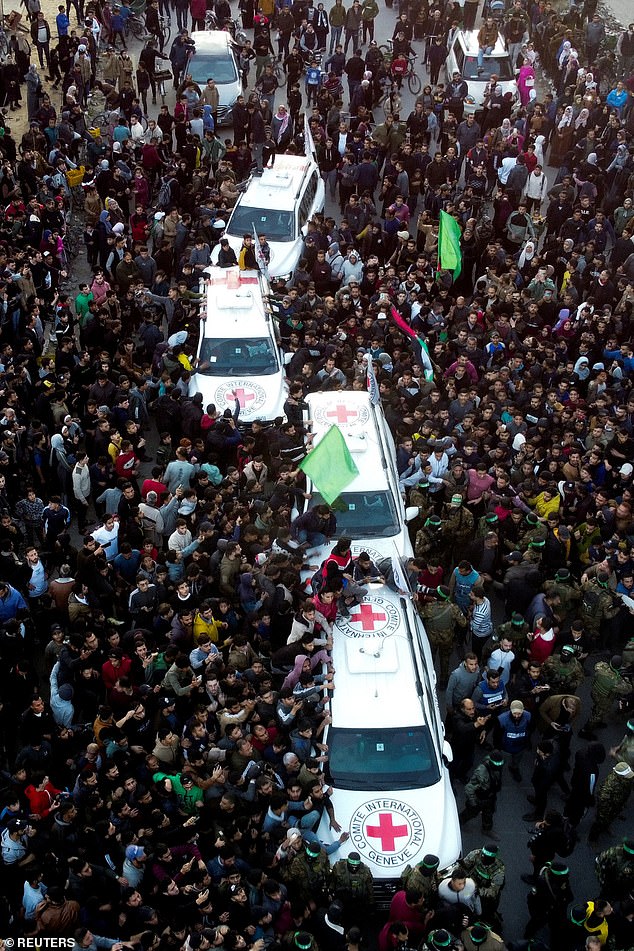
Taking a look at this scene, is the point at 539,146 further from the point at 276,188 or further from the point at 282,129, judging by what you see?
the point at 276,188

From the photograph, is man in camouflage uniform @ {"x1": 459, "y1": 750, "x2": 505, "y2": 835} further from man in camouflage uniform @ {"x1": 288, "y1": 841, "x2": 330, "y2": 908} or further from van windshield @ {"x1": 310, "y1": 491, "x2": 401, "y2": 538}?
van windshield @ {"x1": 310, "y1": 491, "x2": 401, "y2": 538}

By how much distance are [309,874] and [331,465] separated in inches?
193

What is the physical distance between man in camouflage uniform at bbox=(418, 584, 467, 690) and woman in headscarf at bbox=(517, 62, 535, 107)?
16002mm

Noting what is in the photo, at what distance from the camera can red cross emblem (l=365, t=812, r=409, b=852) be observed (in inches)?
365

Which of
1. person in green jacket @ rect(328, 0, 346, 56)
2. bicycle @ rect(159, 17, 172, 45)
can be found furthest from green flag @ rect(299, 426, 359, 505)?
bicycle @ rect(159, 17, 172, 45)

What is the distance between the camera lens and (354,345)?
1591 centimetres

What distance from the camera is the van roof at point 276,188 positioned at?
60.8ft

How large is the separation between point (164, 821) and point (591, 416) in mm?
8425

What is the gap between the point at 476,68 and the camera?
2422 cm

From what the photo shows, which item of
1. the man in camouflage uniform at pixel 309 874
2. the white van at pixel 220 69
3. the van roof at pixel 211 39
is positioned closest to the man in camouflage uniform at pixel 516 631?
the man in camouflage uniform at pixel 309 874

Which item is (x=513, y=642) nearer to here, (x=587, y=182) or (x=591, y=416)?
(x=591, y=416)

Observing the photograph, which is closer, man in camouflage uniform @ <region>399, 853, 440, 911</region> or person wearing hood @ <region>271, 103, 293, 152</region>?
man in camouflage uniform @ <region>399, 853, 440, 911</region>

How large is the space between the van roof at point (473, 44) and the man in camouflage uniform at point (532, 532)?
1608cm

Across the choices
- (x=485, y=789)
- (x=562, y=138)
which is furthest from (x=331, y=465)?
(x=562, y=138)
